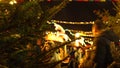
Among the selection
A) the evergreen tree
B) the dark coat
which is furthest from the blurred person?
the evergreen tree

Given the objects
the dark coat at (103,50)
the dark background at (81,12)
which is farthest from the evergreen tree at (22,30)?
the dark background at (81,12)

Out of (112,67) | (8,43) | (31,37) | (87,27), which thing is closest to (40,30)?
(31,37)

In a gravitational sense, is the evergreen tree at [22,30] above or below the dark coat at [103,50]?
above

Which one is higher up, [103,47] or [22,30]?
[22,30]

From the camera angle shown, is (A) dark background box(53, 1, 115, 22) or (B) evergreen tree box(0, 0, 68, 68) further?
(A) dark background box(53, 1, 115, 22)

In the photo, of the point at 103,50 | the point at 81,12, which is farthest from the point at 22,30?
the point at 81,12

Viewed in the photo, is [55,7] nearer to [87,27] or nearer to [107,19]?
[107,19]

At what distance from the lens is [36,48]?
2004 millimetres

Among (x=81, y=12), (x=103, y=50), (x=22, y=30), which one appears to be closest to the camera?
(x=22, y=30)

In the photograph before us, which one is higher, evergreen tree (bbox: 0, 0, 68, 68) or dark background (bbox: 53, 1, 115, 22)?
evergreen tree (bbox: 0, 0, 68, 68)

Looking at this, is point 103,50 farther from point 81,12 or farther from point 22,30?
point 81,12

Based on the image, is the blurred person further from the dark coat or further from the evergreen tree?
the evergreen tree

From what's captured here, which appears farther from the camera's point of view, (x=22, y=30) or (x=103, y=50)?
(x=103, y=50)

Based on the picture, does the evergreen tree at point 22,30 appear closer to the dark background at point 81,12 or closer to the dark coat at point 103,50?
the dark coat at point 103,50
